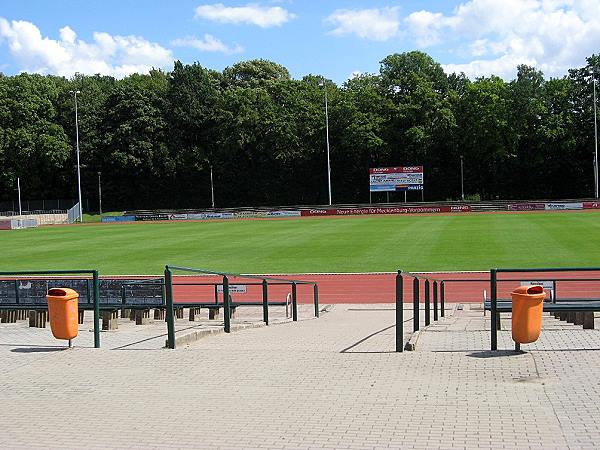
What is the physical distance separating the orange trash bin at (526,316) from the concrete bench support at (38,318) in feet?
32.7

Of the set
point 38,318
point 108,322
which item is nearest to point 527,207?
point 108,322

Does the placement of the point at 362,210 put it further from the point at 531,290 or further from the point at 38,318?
the point at 531,290

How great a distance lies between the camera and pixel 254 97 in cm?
9538

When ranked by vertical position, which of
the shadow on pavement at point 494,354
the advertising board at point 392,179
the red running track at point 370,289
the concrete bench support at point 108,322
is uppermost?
the advertising board at point 392,179

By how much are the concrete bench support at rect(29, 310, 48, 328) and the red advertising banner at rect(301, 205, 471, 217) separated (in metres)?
62.6

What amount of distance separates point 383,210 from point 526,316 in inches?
2678

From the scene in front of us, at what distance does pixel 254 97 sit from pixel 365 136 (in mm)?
16083

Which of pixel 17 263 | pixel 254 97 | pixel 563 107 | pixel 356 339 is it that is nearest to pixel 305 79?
pixel 254 97

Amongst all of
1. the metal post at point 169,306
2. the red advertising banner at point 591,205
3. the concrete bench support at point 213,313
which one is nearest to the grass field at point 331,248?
the concrete bench support at point 213,313

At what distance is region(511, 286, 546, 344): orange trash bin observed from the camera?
9883mm

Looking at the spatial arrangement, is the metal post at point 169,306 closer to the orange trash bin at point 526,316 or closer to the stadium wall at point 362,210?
the orange trash bin at point 526,316

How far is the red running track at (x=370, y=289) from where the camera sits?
23692mm

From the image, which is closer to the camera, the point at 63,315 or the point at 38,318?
the point at 63,315

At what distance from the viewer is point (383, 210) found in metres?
77.6
